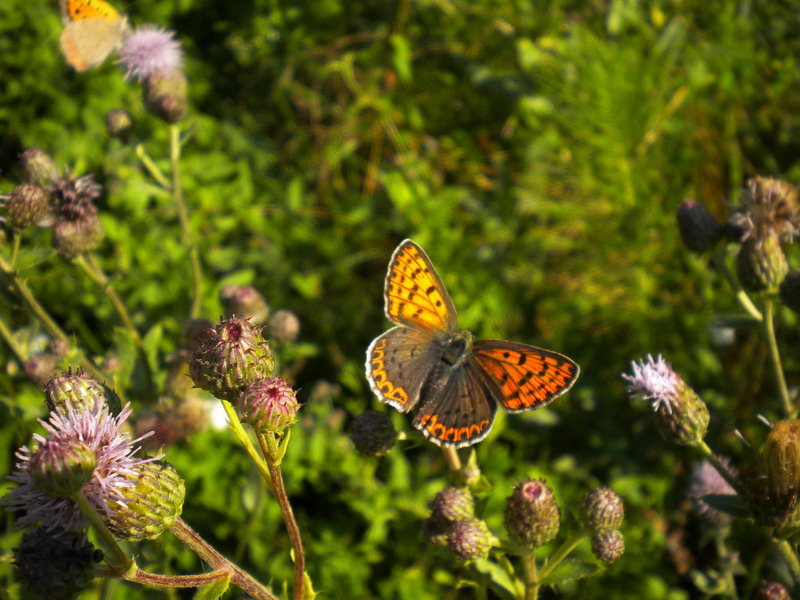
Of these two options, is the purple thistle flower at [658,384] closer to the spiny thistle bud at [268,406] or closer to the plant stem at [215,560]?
the spiny thistle bud at [268,406]

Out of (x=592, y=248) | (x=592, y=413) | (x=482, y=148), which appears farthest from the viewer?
(x=482, y=148)

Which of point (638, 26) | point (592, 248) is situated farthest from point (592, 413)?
point (638, 26)

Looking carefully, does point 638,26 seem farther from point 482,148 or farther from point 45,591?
point 45,591

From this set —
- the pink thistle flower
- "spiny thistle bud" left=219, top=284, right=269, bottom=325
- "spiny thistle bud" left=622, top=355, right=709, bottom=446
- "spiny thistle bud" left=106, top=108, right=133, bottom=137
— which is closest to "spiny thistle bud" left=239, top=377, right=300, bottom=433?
"spiny thistle bud" left=622, top=355, right=709, bottom=446

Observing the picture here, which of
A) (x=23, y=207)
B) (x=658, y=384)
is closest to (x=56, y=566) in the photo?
(x=23, y=207)

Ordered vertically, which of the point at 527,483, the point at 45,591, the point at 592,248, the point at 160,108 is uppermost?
the point at 160,108

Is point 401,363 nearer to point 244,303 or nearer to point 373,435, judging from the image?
point 373,435
